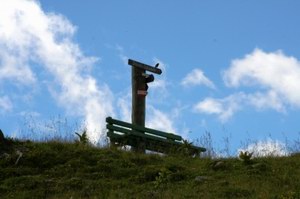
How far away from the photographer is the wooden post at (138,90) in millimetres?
16484

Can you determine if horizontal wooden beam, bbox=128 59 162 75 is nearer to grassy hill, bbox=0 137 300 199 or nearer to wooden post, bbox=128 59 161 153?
wooden post, bbox=128 59 161 153

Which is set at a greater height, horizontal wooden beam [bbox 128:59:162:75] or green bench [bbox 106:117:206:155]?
horizontal wooden beam [bbox 128:59:162:75]

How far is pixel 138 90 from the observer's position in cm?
1670

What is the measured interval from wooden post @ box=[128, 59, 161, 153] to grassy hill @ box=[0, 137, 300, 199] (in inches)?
128

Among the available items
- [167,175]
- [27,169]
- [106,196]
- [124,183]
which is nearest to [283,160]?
[167,175]

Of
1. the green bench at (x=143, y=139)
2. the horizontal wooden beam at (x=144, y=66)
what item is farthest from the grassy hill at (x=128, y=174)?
the horizontal wooden beam at (x=144, y=66)

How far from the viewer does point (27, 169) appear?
11.4m

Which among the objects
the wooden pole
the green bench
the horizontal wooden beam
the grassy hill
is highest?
the horizontal wooden beam

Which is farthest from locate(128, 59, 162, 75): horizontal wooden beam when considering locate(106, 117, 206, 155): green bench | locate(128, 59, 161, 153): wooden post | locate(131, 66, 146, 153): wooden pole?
locate(106, 117, 206, 155): green bench

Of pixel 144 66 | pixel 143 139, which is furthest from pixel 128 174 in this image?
pixel 144 66

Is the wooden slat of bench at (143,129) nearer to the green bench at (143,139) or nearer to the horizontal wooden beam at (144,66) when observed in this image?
the green bench at (143,139)

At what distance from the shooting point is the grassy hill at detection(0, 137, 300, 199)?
385 inches

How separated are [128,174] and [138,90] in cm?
568

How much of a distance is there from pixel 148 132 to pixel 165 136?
621 millimetres
